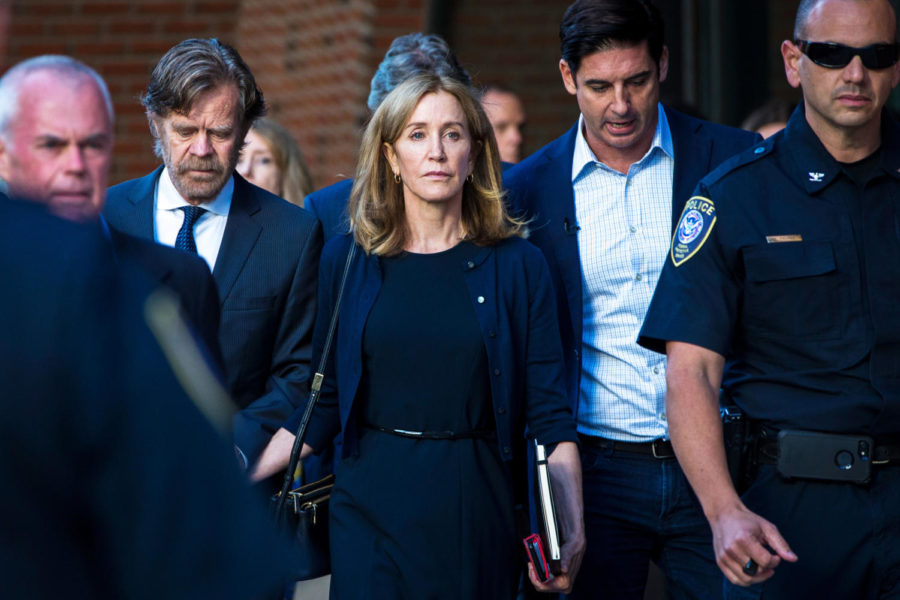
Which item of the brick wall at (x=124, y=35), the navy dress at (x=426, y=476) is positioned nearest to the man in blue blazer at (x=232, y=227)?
the navy dress at (x=426, y=476)

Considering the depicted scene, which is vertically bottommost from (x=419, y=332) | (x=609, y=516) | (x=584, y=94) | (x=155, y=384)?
(x=609, y=516)

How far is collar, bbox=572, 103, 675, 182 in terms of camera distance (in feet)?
12.1

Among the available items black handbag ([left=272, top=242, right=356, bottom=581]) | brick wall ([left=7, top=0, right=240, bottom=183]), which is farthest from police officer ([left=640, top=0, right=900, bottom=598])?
brick wall ([left=7, top=0, right=240, bottom=183])

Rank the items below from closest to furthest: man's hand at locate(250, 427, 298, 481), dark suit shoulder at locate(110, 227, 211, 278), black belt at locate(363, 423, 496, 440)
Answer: dark suit shoulder at locate(110, 227, 211, 278) → black belt at locate(363, 423, 496, 440) → man's hand at locate(250, 427, 298, 481)

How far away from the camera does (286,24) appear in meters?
7.31

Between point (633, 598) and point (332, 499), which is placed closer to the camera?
point (332, 499)

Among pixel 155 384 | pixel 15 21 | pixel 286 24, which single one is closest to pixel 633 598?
pixel 155 384

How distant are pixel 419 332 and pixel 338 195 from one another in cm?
100

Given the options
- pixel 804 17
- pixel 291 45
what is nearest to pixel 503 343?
pixel 804 17

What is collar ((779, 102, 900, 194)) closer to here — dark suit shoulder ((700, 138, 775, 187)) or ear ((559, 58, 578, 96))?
dark suit shoulder ((700, 138, 775, 187))

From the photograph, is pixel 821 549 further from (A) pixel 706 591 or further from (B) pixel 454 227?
(B) pixel 454 227

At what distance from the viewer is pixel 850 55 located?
9.91 feet

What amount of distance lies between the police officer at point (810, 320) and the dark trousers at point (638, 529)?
0.43m

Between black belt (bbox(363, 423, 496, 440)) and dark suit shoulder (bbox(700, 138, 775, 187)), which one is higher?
dark suit shoulder (bbox(700, 138, 775, 187))
